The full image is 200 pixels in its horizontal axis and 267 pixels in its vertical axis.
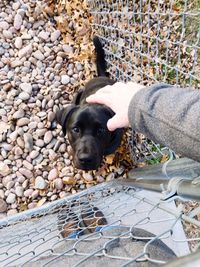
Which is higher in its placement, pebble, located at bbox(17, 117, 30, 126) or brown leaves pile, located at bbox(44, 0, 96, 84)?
brown leaves pile, located at bbox(44, 0, 96, 84)

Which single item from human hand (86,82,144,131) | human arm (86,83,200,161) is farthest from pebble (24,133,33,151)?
human arm (86,83,200,161)

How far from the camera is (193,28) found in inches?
99.7

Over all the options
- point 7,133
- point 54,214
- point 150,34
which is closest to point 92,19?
point 150,34

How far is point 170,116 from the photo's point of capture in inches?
34.8

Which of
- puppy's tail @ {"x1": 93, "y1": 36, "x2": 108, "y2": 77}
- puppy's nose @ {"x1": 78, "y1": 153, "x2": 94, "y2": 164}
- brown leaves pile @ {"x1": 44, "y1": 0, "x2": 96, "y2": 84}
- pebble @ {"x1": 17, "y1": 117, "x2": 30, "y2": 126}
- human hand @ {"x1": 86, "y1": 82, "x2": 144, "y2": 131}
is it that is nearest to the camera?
human hand @ {"x1": 86, "y1": 82, "x2": 144, "y2": 131}

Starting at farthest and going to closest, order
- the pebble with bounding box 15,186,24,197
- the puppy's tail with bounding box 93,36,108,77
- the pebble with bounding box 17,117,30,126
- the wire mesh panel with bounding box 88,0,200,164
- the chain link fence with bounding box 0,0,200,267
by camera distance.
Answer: the puppy's tail with bounding box 93,36,108,77 → the pebble with bounding box 17,117,30,126 → the pebble with bounding box 15,186,24,197 → the wire mesh panel with bounding box 88,0,200,164 → the chain link fence with bounding box 0,0,200,267

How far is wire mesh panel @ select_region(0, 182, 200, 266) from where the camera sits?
1048mm

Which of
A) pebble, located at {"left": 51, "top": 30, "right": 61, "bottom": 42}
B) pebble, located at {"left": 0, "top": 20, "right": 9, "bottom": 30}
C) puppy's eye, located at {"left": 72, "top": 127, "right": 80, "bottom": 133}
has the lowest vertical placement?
puppy's eye, located at {"left": 72, "top": 127, "right": 80, "bottom": 133}

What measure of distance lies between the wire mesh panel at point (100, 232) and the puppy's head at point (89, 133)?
223mm

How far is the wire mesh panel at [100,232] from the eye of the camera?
1048 millimetres

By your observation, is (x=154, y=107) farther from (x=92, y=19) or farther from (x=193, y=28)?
(x=92, y=19)

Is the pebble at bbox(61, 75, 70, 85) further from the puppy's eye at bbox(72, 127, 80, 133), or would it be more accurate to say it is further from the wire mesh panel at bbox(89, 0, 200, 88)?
the puppy's eye at bbox(72, 127, 80, 133)

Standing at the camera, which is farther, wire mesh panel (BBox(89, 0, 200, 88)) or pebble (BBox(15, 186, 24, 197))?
pebble (BBox(15, 186, 24, 197))

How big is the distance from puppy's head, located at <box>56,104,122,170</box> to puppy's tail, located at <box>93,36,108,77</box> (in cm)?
50
